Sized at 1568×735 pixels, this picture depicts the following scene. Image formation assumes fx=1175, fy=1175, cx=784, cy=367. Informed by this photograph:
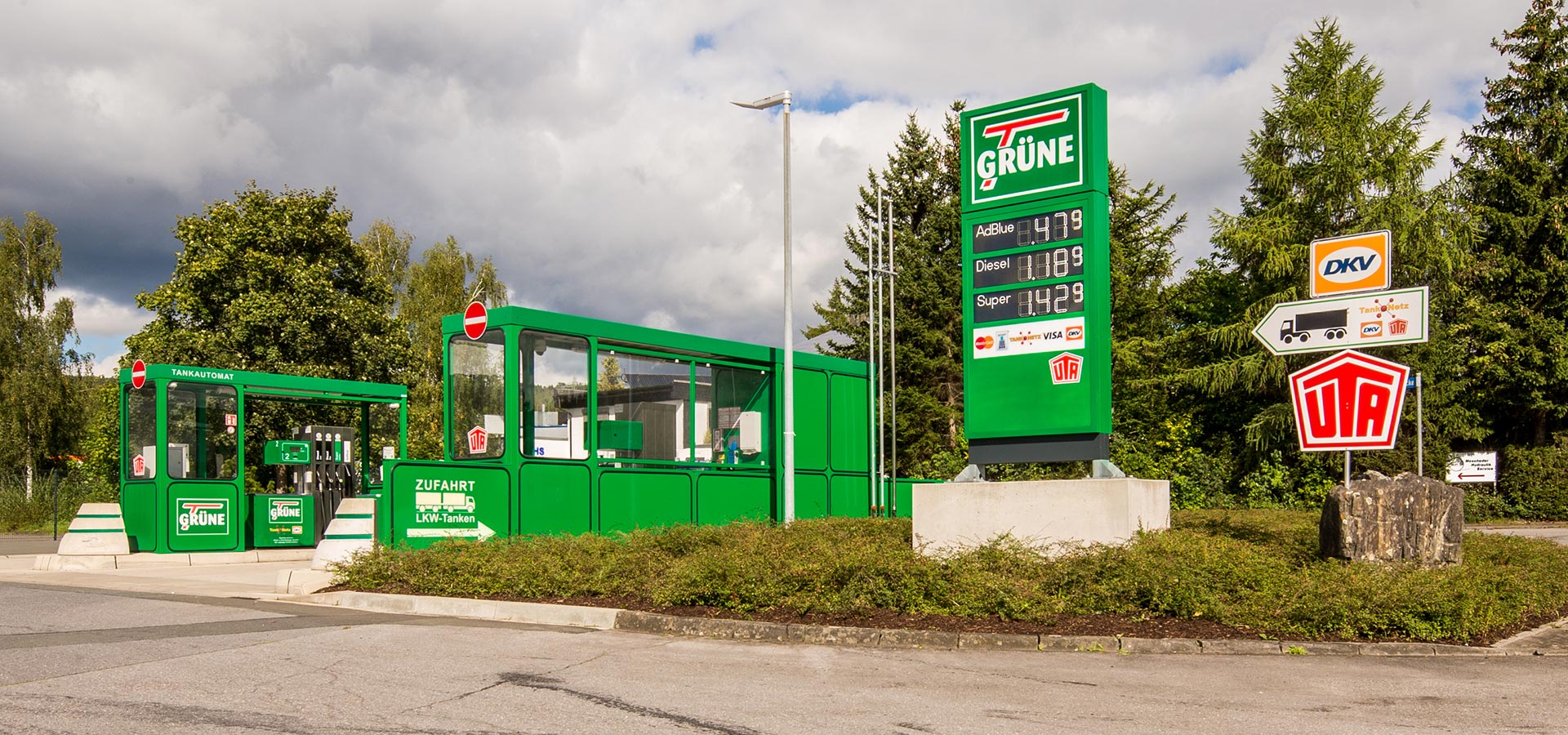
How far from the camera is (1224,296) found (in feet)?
117

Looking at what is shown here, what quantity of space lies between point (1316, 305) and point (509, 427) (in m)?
9.02

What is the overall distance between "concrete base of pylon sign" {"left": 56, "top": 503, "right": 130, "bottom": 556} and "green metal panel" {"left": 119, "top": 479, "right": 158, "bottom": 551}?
9.8 inches

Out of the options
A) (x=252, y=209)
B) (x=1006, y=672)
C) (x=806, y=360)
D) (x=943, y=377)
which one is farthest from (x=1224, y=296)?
(x=1006, y=672)

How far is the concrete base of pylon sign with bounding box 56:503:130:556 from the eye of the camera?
55.1 ft

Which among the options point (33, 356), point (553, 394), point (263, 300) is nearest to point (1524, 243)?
point (553, 394)

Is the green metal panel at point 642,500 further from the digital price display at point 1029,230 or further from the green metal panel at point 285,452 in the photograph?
the green metal panel at point 285,452

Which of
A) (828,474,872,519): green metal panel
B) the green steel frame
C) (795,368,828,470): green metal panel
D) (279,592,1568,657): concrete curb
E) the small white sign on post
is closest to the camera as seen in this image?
(279,592,1568,657): concrete curb

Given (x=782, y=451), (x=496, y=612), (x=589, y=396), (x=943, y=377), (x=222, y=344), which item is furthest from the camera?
(x=943, y=377)

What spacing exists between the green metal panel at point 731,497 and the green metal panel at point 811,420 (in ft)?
3.17

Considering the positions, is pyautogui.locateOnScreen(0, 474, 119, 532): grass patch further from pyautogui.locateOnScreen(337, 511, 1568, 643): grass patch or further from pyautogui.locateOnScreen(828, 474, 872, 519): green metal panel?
pyautogui.locateOnScreen(337, 511, 1568, 643): grass patch

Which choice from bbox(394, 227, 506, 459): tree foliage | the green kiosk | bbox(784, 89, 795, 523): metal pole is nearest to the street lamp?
bbox(784, 89, 795, 523): metal pole

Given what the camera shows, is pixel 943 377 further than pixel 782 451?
Yes

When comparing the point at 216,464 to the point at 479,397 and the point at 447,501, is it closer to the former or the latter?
the point at 479,397

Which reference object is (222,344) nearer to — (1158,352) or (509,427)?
(509,427)
